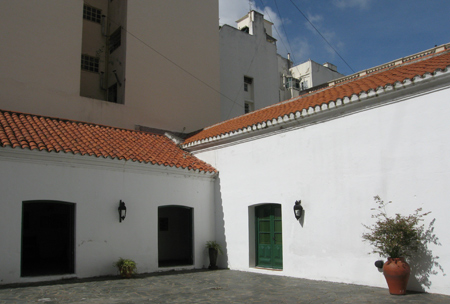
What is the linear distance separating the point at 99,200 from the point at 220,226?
4289mm

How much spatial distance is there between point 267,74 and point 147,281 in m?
18.7

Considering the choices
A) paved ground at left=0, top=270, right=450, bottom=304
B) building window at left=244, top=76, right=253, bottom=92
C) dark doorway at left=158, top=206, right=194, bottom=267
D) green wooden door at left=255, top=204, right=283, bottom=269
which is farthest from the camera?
building window at left=244, top=76, right=253, bottom=92

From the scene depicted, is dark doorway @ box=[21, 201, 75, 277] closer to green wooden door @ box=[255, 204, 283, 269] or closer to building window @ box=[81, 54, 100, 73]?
building window @ box=[81, 54, 100, 73]

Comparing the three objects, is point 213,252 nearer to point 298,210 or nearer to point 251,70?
point 298,210

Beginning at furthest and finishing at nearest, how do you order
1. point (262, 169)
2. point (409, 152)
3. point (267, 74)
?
point (267, 74), point (262, 169), point (409, 152)

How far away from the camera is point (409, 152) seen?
29.7 feet

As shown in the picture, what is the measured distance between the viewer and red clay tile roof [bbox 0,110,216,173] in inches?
423

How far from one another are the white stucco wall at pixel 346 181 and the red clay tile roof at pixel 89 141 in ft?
7.90

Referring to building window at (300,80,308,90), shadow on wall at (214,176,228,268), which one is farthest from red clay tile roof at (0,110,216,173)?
building window at (300,80,308,90)

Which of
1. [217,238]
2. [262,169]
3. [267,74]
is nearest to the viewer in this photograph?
[262,169]

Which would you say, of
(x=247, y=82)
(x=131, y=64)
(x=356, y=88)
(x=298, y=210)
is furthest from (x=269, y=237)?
(x=247, y=82)

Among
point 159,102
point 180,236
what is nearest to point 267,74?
point 159,102

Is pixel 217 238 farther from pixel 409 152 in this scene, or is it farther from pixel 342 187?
pixel 409 152

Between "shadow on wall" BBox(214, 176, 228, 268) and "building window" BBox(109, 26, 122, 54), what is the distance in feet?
31.0
